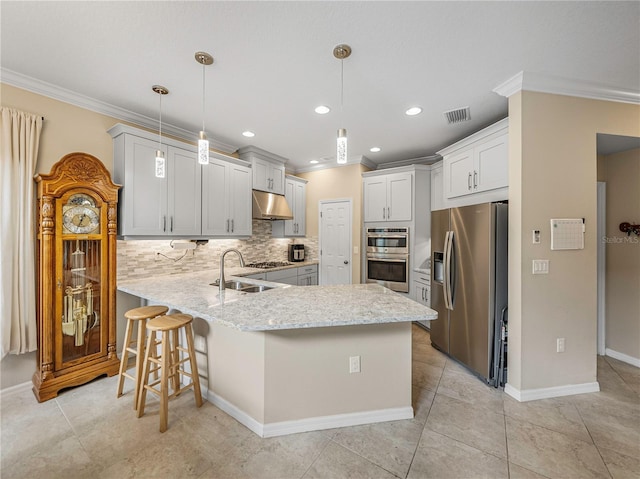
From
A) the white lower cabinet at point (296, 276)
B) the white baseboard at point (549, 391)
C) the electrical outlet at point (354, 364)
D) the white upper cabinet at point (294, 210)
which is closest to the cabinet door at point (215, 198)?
the white lower cabinet at point (296, 276)

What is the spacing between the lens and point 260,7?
62.1 inches

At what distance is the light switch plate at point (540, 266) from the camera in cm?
231

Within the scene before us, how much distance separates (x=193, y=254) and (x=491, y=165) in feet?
12.1

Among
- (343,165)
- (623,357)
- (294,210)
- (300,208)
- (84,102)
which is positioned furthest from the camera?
(300,208)

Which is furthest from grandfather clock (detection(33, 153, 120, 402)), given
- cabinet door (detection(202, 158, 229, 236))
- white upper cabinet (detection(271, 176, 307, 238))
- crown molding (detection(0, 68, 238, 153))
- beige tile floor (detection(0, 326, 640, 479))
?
white upper cabinet (detection(271, 176, 307, 238))

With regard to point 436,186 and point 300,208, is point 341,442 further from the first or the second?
point 300,208

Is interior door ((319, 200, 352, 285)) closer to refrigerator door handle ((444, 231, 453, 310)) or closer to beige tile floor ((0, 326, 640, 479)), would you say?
refrigerator door handle ((444, 231, 453, 310))

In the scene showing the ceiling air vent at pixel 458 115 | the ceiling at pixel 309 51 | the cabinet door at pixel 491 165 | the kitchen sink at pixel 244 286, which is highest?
the ceiling at pixel 309 51

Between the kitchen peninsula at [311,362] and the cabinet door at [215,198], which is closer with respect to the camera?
the kitchen peninsula at [311,362]

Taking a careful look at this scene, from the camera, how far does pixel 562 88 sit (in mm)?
2311

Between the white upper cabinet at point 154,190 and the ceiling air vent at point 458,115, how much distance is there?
9.63 feet

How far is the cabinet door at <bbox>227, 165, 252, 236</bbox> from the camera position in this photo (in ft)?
12.3

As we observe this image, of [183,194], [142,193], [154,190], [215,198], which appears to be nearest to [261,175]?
[215,198]

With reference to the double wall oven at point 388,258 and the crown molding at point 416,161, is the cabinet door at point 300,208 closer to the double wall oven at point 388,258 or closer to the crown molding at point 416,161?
the double wall oven at point 388,258
